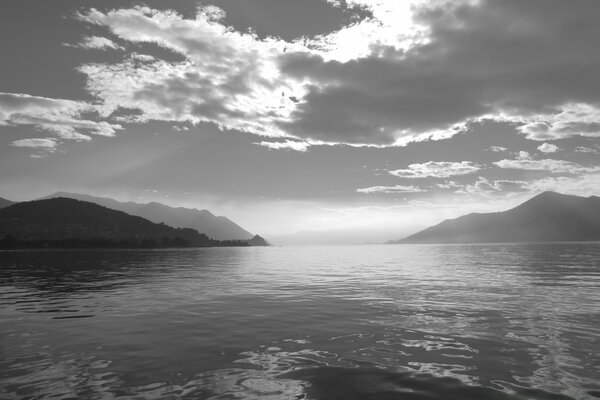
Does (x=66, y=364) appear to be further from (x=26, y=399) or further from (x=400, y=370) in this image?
(x=400, y=370)

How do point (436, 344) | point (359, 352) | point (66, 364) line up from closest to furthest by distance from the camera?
point (66, 364), point (359, 352), point (436, 344)

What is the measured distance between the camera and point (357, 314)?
24297 millimetres

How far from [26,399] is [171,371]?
443 cm

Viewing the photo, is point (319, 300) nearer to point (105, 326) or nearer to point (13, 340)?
point (105, 326)

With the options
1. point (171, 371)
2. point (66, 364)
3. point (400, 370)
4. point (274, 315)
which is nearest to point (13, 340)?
point (66, 364)

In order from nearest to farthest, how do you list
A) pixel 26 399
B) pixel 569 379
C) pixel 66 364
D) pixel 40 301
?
pixel 26 399
pixel 569 379
pixel 66 364
pixel 40 301

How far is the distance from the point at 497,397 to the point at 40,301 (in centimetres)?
3678

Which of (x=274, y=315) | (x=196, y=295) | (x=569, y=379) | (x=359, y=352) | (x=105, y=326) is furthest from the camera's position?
(x=196, y=295)

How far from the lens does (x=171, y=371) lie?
13102 millimetres

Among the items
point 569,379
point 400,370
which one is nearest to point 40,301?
point 400,370

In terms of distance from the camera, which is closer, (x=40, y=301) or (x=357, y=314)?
(x=357, y=314)

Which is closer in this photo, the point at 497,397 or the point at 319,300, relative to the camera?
the point at 497,397

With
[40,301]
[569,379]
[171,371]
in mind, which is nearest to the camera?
[569,379]

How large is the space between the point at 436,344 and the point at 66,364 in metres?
16.8
